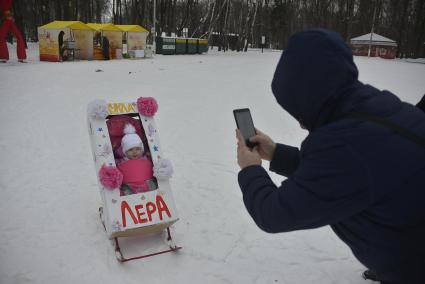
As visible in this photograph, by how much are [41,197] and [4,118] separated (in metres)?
3.83

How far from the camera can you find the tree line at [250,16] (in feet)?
113

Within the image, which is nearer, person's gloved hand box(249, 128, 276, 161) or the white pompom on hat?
person's gloved hand box(249, 128, 276, 161)

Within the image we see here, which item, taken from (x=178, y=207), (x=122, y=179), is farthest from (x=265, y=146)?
(x=178, y=207)

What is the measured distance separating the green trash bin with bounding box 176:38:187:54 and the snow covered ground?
701 inches

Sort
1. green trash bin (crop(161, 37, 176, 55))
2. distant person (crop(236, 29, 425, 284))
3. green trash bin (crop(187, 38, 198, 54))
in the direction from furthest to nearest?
green trash bin (crop(187, 38, 198, 54)) → green trash bin (crop(161, 37, 176, 55)) → distant person (crop(236, 29, 425, 284))

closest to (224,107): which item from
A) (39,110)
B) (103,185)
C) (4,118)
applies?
(39,110)

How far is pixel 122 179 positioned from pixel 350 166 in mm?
2513

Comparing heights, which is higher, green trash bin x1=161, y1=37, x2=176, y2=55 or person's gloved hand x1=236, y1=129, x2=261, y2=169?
green trash bin x1=161, y1=37, x2=176, y2=55

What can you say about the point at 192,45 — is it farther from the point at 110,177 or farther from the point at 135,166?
the point at 110,177

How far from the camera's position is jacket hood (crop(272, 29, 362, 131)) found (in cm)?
134

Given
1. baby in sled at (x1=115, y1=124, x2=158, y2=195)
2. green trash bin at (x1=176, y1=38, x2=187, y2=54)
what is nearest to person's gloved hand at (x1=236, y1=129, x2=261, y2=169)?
baby in sled at (x1=115, y1=124, x2=158, y2=195)

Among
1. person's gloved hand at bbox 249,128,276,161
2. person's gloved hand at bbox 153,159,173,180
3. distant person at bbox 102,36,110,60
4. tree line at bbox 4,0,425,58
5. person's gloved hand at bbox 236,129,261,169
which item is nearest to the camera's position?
person's gloved hand at bbox 236,129,261,169

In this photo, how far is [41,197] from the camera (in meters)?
4.35

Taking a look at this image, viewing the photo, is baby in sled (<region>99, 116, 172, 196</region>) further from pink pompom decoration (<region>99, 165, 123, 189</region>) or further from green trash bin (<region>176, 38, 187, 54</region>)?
green trash bin (<region>176, 38, 187, 54</region>)
